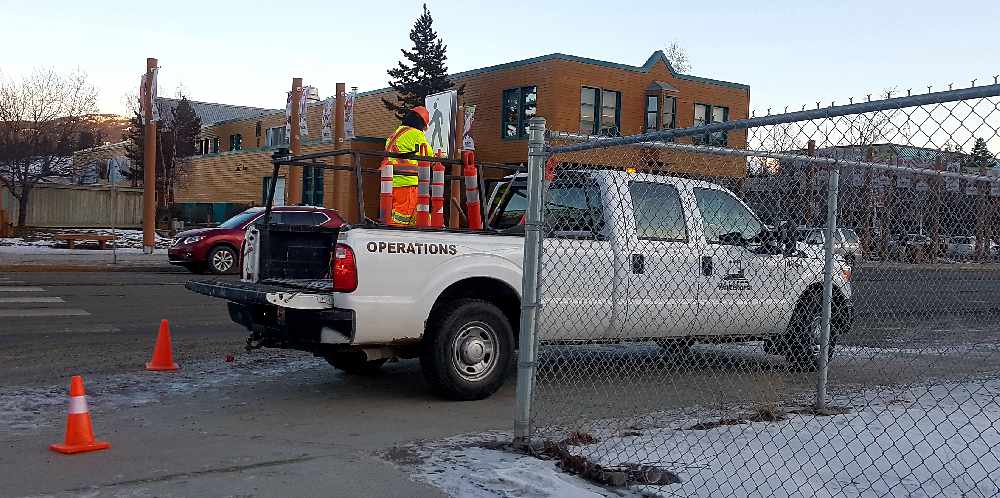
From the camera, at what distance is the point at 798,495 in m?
4.82

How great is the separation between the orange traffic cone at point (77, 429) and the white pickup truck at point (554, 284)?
4.83ft

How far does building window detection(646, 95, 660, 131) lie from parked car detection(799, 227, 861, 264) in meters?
30.5

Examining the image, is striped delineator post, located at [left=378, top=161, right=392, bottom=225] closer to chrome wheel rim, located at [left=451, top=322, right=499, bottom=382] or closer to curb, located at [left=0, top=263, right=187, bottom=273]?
chrome wheel rim, located at [left=451, top=322, right=499, bottom=382]

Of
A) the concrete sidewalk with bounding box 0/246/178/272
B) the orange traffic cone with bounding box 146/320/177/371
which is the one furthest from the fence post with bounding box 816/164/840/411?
the concrete sidewalk with bounding box 0/246/178/272

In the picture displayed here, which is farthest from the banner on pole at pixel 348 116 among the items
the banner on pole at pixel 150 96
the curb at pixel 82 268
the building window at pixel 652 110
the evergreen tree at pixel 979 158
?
the evergreen tree at pixel 979 158

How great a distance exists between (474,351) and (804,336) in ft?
10.5

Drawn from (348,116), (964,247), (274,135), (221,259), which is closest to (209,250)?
(221,259)

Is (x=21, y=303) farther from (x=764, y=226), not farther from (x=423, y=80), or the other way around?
(x=423, y=80)

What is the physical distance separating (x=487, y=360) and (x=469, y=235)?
41.4 inches

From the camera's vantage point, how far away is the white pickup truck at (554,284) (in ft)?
22.0

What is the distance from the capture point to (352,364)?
8469 millimetres

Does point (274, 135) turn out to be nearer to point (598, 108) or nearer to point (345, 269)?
point (598, 108)

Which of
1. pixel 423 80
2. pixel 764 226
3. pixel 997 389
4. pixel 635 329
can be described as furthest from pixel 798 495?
pixel 423 80

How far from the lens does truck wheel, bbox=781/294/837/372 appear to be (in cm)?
812
